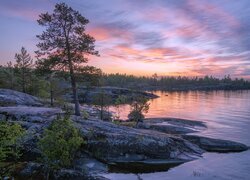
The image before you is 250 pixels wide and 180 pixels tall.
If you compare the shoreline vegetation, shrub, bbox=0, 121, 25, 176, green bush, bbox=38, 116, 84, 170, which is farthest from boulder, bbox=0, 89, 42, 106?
green bush, bbox=38, 116, 84, 170

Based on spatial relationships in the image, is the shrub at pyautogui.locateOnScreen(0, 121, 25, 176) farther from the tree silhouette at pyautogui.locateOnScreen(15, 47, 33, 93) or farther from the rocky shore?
the tree silhouette at pyautogui.locateOnScreen(15, 47, 33, 93)

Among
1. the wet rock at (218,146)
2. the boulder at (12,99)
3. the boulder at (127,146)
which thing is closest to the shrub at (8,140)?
the boulder at (127,146)

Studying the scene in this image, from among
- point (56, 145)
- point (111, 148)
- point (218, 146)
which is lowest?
point (218, 146)

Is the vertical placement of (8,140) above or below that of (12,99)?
below

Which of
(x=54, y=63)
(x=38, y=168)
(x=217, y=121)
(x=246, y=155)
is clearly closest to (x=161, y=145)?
(x=246, y=155)

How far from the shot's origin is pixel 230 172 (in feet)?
109

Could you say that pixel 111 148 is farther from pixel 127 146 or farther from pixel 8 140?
pixel 8 140

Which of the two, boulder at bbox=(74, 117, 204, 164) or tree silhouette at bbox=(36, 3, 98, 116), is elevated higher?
tree silhouette at bbox=(36, 3, 98, 116)

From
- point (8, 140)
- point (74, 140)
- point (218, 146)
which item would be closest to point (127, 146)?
point (74, 140)

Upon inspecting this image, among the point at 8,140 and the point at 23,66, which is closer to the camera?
the point at 8,140

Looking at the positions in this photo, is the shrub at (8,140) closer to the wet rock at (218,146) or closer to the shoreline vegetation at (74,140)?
the shoreline vegetation at (74,140)

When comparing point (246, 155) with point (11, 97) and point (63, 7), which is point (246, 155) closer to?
point (63, 7)

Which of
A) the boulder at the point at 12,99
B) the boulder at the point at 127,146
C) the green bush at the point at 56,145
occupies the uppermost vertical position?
the boulder at the point at 12,99

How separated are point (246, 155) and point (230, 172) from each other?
958 centimetres
